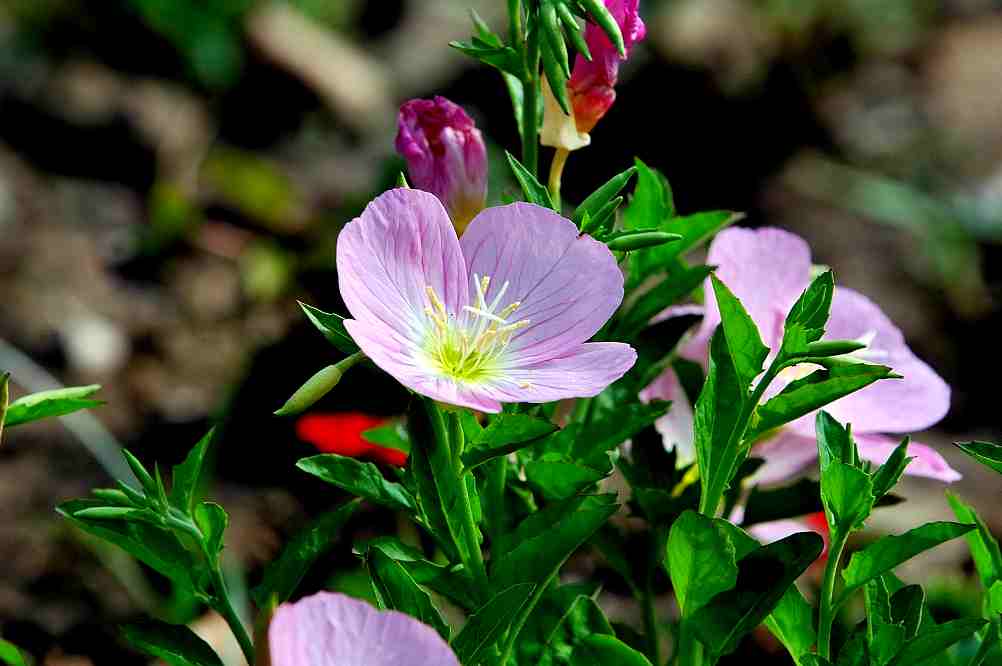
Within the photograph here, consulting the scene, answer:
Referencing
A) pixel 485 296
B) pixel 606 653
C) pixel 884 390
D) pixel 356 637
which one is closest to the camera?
pixel 356 637

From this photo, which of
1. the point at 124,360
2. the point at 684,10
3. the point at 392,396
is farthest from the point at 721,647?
the point at 684,10

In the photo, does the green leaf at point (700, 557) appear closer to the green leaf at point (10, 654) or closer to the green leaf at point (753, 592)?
the green leaf at point (753, 592)

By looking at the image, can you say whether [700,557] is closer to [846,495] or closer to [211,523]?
[846,495]

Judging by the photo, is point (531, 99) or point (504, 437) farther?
point (531, 99)

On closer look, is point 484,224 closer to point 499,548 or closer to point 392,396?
point 499,548

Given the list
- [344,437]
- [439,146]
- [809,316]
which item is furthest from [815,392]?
[344,437]

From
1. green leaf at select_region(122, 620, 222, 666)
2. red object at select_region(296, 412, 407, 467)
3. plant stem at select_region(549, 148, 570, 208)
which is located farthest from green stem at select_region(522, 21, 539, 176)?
red object at select_region(296, 412, 407, 467)

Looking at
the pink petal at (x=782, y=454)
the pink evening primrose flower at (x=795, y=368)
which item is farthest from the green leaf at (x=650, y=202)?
the pink petal at (x=782, y=454)
